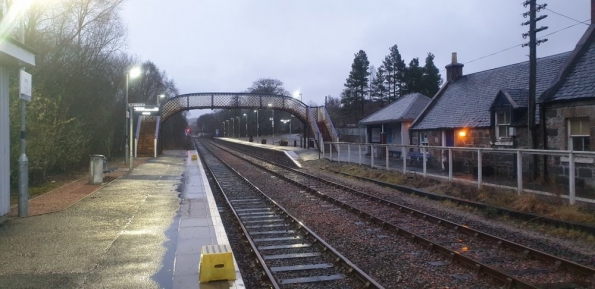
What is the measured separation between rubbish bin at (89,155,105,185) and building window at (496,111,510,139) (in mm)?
16807

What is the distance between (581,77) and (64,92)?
2321 cm

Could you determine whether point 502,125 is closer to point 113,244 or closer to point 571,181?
point 571,181

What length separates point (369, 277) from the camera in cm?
636

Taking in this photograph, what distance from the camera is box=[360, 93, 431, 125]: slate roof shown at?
102 ft

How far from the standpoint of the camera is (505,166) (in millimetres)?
12875

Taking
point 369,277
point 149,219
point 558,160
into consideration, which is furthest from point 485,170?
point 149,219

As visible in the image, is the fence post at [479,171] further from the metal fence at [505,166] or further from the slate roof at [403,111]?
the slate roof at [403,111]

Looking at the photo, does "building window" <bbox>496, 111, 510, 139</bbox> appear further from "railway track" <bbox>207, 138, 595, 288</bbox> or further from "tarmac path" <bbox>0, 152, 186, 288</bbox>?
"tarmac path" <bbox>0, 152, 186, 288</bbox>

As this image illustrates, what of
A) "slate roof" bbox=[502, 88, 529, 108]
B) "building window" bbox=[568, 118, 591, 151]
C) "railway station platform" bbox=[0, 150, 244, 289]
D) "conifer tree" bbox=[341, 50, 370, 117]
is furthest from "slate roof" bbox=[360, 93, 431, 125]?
"conifer tree" bbox=[341, 50, 370, 117]

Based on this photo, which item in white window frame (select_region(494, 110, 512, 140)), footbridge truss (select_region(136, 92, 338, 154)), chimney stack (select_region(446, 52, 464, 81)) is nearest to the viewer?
white window frame (select_region(494, 110, 512, 140))

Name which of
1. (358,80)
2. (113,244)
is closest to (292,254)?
(113,244)

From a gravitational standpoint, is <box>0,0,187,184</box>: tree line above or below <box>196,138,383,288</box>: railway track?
above

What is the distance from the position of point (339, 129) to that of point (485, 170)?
5321 cm

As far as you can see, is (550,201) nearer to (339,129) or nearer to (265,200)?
(265,200)
